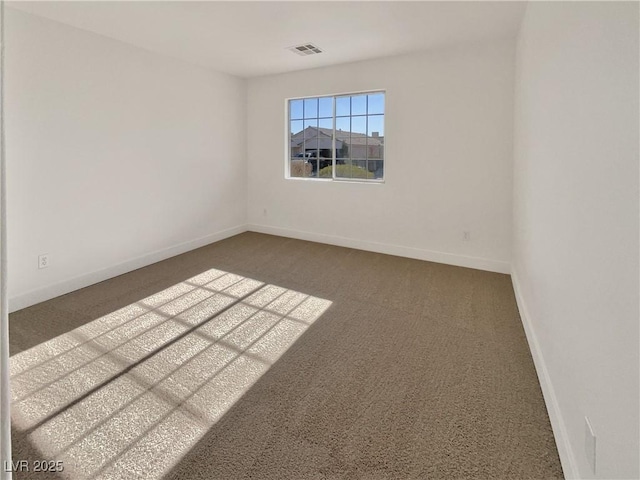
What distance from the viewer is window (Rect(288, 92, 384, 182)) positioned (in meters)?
4.89

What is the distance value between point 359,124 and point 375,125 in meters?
0.25

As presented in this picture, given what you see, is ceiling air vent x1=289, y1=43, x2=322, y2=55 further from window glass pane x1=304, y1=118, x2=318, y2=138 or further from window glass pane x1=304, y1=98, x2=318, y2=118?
window glass pane x1=304, y1=118, x2=318, y2=138

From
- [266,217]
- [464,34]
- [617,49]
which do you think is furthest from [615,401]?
[266,217]

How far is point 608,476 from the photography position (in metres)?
1.09

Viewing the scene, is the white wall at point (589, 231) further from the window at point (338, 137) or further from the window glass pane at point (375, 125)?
the window at point (338, 137)

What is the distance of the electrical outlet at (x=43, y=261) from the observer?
3342mm

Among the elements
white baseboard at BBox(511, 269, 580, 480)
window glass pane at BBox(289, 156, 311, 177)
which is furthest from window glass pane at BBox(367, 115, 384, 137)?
white baseboard at BBox(511, 269, 580, 480)

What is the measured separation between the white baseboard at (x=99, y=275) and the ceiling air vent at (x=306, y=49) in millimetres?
2731

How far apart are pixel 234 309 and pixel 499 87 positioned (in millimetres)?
3504

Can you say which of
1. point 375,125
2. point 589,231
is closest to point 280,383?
point 589,231

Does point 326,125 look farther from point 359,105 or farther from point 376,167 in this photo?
point 376,167

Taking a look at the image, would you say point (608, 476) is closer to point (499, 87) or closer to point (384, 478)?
point (384, 478)

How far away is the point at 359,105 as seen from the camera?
4.96 m

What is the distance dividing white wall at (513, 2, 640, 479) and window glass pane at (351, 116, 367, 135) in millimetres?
2735
